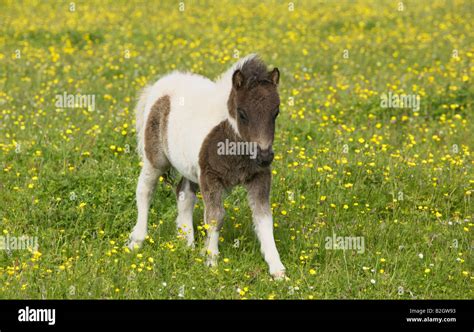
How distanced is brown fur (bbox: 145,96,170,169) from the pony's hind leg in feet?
1.09

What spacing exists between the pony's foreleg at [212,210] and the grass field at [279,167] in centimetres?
16

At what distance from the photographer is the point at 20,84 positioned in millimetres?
13125

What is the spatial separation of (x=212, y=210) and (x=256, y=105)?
1.14 metres

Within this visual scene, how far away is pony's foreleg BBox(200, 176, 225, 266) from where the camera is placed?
722 centimetres

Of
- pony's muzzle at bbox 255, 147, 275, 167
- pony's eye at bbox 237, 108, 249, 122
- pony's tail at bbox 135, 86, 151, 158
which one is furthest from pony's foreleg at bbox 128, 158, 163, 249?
pony's muzzle at bbox 255, 147, 275, 167

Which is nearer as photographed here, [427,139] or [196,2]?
[427,139]

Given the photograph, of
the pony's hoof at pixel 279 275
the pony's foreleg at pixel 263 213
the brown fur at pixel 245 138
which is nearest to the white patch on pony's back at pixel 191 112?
the brown fur at pixel 245 138

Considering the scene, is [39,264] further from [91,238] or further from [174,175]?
[174,175]

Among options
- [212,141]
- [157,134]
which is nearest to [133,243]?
[157,134]

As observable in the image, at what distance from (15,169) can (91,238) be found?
6.00ft

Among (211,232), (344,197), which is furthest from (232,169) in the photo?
(344,197)

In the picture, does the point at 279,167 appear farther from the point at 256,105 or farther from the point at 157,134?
the point at 256,105

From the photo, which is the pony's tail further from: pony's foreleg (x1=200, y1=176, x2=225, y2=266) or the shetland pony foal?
pony's foreleg (x1=200, y1=176, x2=225, y2=266)
